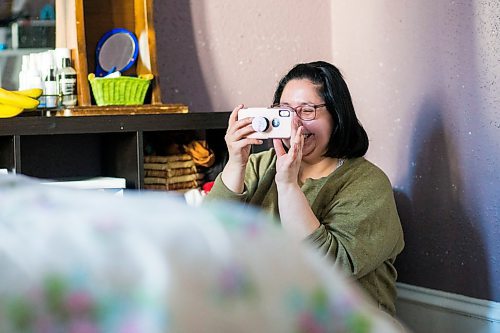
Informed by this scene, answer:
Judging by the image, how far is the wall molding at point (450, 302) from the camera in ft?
7.48

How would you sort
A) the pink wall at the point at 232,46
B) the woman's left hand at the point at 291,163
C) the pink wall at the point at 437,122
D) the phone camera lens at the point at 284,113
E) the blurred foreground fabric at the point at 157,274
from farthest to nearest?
the pink wall at the point at 232,46 < the pink wall at the point at 437,122 < the phone camera lens at the point at 284,113 < the woman's left hand at the point at 291,163 < the blurred foreground fabric at the point at 157,274

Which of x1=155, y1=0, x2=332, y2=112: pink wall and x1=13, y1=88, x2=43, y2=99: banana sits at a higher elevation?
x1=155, y1=0, x2=332, y2=112: pink wall

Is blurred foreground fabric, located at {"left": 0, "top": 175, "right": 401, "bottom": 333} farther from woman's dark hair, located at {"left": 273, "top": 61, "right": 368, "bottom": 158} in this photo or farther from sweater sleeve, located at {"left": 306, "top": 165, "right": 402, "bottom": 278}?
woman's dark hair, located at {"left": 273, "top": 61, "right": 368, "bottom": 158}

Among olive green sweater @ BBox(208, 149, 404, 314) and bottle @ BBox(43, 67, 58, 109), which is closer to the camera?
olive green sweater @ BBox(208, 149, 404, 314)

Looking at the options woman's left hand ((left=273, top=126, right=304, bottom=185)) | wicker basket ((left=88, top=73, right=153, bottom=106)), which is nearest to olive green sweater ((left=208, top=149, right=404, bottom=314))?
woman's left hand ((left=273, top=126, right=304, bottom=185))

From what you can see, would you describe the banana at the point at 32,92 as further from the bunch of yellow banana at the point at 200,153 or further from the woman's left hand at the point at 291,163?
the woman's left hand at the point at 291,163

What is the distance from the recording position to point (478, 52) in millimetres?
2266

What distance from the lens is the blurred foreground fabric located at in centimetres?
35

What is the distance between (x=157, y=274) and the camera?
0.35 meters

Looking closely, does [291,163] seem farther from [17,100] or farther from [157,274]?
[157,274]

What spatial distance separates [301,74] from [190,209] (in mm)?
1667

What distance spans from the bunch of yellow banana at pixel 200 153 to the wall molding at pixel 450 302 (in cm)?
70

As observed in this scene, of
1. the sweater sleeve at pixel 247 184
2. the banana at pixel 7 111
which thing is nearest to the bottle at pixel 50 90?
the banana at pixel 7 111

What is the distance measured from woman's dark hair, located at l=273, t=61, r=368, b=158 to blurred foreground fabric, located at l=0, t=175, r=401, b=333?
1.62 m
